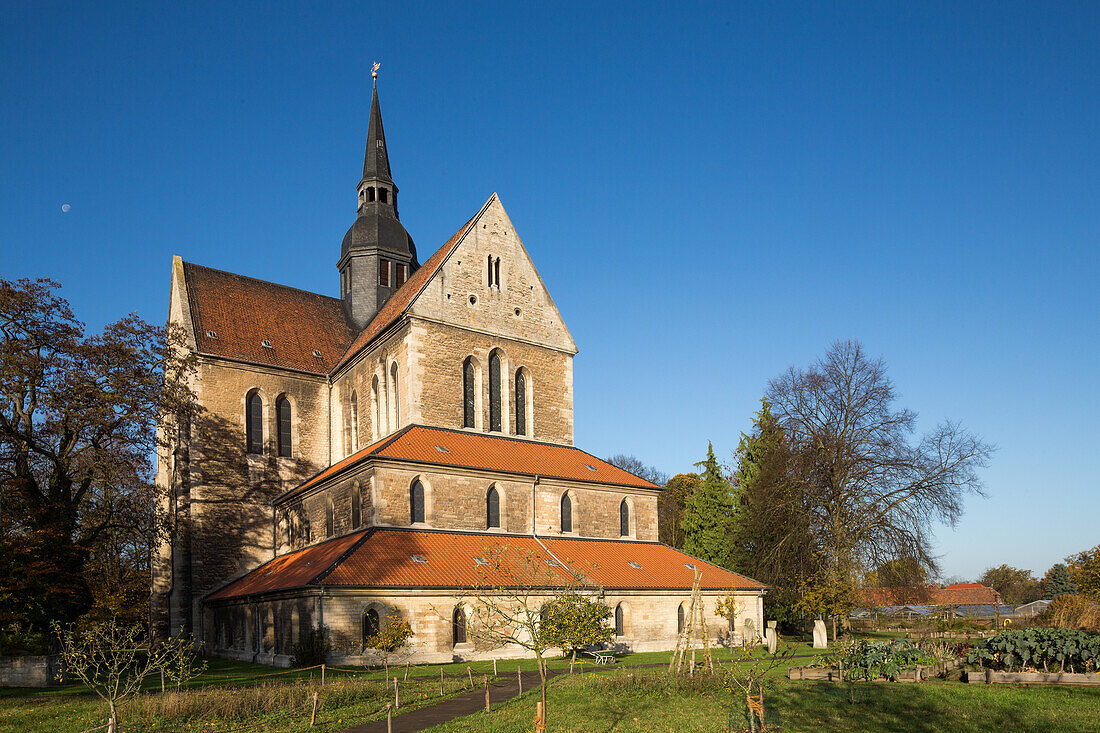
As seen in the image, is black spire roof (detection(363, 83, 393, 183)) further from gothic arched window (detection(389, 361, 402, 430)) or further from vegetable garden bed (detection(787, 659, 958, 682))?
vegetable garden bed (detection(787, 659, 958, 682))

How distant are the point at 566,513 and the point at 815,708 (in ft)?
65.4

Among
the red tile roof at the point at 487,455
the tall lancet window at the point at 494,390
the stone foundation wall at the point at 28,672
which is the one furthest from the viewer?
the tall lancet window at the point at 494,390

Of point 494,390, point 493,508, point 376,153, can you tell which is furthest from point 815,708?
point 376,153

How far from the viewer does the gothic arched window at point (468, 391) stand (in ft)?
116

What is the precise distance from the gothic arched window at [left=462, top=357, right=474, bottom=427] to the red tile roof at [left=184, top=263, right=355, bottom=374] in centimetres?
878

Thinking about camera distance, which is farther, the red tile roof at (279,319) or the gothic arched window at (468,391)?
the red tile roof at (279,319)

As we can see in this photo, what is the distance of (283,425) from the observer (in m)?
38.8

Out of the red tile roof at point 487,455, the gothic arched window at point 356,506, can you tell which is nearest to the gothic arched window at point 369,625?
the gothic arched window at point 356,506

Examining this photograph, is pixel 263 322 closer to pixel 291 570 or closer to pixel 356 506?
pixel 356 506

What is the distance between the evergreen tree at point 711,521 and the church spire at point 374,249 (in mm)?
20551

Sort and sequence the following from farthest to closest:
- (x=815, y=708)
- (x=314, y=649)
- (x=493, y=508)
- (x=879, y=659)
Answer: (x=493, y=508) → (x=314, y=649) → (x=879, y=659) → (x=815, y=708)

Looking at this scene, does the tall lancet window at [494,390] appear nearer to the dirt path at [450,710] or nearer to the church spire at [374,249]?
the church spire at [374,249]

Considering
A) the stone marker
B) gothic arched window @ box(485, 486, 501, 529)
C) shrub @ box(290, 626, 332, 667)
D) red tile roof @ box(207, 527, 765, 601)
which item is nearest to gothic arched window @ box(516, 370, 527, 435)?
gothic arched window @ box(485, 486, 501, 529)

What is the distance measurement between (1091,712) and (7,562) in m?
26.5
